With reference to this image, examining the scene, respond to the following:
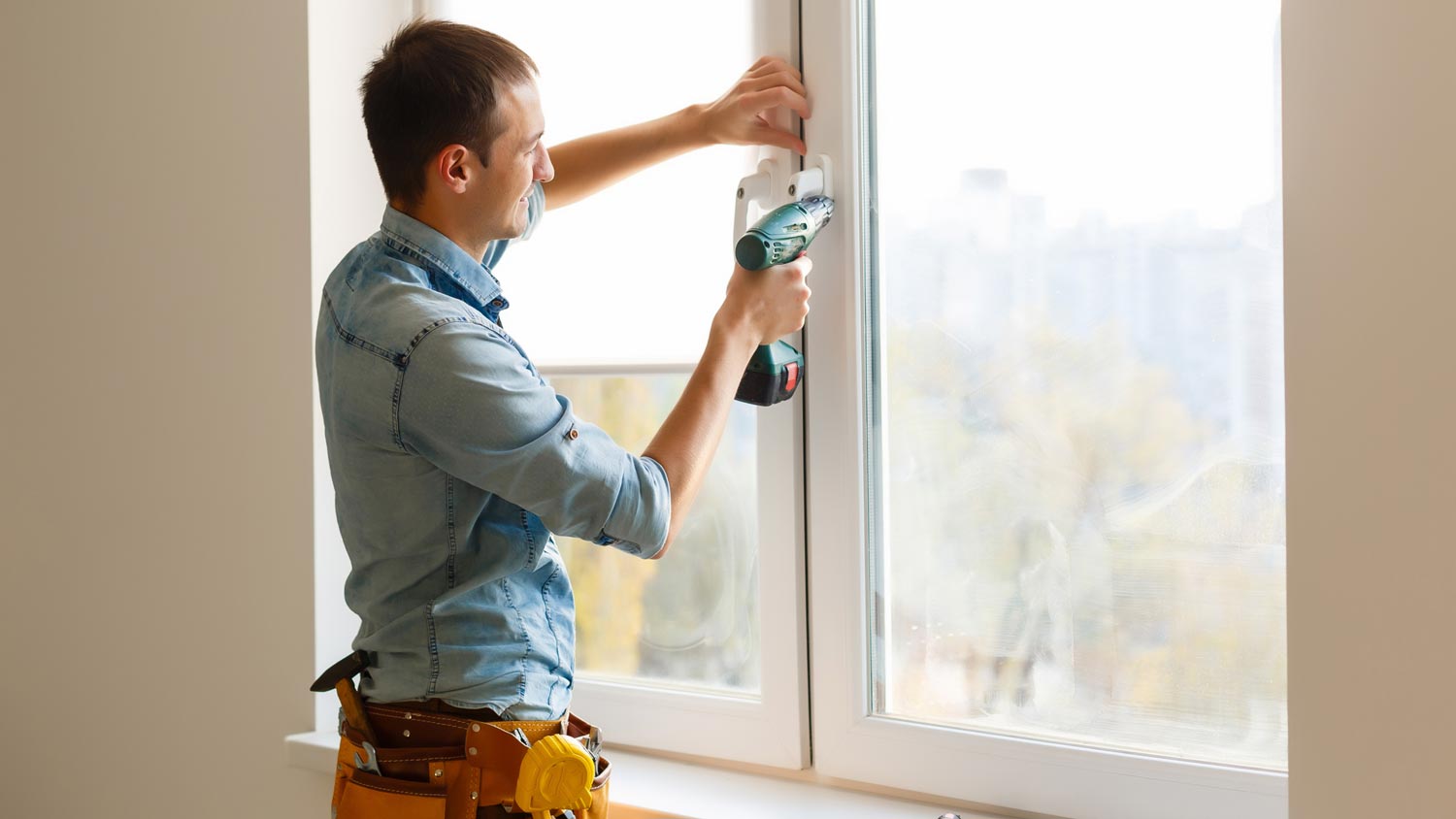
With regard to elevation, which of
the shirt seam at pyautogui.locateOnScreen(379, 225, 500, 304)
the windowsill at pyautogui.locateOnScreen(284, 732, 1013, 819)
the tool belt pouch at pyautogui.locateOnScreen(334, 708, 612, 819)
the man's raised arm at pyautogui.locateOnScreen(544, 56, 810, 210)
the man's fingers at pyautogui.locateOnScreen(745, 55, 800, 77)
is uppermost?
the man's fingers at pyautogui.locateOnScreen(745, 55, 800, 77)

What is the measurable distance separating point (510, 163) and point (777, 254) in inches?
12.2

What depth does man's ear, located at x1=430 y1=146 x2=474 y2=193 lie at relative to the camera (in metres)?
1.18

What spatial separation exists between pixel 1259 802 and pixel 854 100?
93 centimetres

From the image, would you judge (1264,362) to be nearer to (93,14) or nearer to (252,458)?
(252,458)

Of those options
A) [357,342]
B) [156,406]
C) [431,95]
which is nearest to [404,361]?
[357,342]

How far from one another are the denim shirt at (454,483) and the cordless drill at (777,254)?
0.81 feet

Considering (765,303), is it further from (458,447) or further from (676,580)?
(676,580)

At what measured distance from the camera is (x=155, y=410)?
1.88 metres

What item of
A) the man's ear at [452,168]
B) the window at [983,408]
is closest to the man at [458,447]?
the man's ear at [452,168]

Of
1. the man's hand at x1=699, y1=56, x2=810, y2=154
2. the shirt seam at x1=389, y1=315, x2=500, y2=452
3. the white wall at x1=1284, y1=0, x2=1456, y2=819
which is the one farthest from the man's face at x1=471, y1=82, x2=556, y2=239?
the white wall at x1=1284, y1=0, x2=1456, y2=819

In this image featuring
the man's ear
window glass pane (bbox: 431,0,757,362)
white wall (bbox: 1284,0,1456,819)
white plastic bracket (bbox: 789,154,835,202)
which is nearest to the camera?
white wall (bbox: 1284,0,1456,819)

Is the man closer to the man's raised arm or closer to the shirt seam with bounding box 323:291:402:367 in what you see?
the shirt seam with bounding box 323:291:402:367

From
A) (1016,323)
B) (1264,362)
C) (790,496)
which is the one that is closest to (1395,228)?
(1264,362)

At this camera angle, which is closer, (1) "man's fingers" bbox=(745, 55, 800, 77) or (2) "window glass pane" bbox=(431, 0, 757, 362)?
(1) "man's fingers" bbox=(745, 55, 800, 77)
